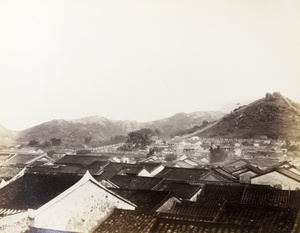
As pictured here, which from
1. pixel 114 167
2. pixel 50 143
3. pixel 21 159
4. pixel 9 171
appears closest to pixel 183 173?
pixel 114 167

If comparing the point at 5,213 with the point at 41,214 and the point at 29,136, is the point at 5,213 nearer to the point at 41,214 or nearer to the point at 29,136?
the point at 41,214

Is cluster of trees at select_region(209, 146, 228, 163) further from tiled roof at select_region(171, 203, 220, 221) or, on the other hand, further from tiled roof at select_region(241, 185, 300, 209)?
tiled roof at select_region(171, 203, 220, 221)

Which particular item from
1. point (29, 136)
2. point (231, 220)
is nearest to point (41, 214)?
point (231, 220)

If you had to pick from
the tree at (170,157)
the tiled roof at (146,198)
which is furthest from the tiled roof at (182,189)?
the tree at (170,157)

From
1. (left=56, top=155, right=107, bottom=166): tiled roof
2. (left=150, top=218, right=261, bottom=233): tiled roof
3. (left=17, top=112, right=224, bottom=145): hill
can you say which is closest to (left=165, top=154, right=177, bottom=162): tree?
(left=17, top=112, right=224, bottom=145): hill

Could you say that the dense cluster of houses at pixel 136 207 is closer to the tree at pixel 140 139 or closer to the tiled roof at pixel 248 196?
the tiled roof at pixel 248 196
